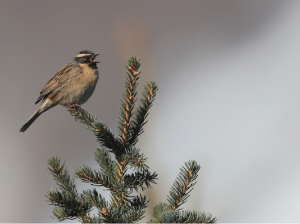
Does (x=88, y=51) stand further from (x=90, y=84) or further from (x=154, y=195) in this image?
(x=154, y=195)

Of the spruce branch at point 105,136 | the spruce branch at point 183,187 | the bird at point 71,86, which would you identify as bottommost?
the spruce branch at point 183,187

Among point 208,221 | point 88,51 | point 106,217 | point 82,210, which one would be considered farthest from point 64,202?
point 88,51

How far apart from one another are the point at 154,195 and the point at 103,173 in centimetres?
208

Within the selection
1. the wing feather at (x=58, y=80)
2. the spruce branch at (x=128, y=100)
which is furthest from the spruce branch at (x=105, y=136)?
the wing feather at (x=58, y=80)

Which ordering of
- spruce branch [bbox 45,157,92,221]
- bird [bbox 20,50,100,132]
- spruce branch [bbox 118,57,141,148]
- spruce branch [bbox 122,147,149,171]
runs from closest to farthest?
spruce branch [bbox 45,157,92,221] → spruce branch [bbox 122,147,149,171] → spruce branch [bbox 118,57,141,148] → bird [bbox 20,50,100,132]

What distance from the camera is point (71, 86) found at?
3086 millimetres

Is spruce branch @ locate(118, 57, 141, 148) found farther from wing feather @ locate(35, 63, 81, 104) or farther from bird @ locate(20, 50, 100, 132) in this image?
wing feather @ locate(35, 63, 81, 104)

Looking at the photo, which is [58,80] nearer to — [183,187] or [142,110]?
[142,110]

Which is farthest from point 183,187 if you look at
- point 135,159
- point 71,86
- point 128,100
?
point 71,86

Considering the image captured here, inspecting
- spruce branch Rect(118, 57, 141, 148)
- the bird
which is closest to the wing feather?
the bird

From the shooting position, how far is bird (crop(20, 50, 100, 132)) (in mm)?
3070

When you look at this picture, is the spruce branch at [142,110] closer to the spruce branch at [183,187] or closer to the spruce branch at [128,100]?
the spruce branch at [128,100]

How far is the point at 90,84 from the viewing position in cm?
309

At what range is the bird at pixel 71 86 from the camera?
121 inches
